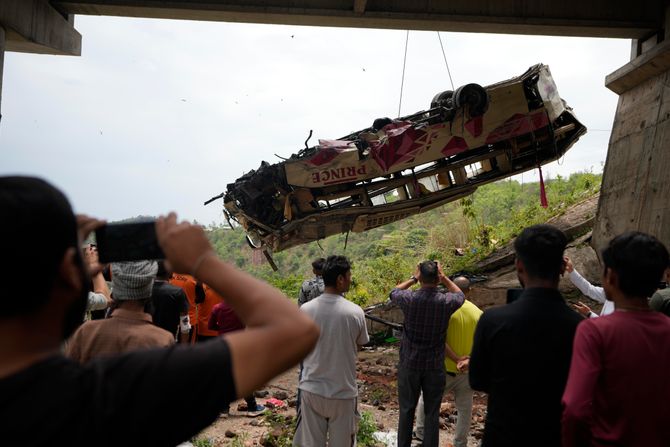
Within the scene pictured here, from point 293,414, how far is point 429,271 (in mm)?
3270

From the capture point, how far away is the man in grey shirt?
408 centimetres

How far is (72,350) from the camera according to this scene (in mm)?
2645

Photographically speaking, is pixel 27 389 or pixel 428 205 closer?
pixel 27 389

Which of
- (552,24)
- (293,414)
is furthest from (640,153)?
(293,414)

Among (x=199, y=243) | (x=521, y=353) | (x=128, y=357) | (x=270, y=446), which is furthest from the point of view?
(x=270, y=446)

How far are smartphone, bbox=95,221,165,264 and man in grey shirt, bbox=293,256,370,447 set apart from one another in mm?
2670

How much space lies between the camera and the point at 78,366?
1.16m

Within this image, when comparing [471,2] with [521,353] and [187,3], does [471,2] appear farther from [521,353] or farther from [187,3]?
[521,353]

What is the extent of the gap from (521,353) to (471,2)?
18.5ft

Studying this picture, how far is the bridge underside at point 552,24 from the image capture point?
6.45 metres

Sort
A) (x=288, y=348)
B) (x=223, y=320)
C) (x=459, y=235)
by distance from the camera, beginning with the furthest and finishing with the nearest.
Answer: (x=459, y=235)
(x=223, y=320)
(x=288, y=348)

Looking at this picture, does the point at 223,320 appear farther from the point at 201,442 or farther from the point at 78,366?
the point at 78,366

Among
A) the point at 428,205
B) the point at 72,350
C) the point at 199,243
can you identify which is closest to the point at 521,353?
the point at 199,243

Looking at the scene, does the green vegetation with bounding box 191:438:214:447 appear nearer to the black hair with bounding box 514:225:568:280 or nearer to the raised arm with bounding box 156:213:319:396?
the black hair with bounding box 514:225:568:280
